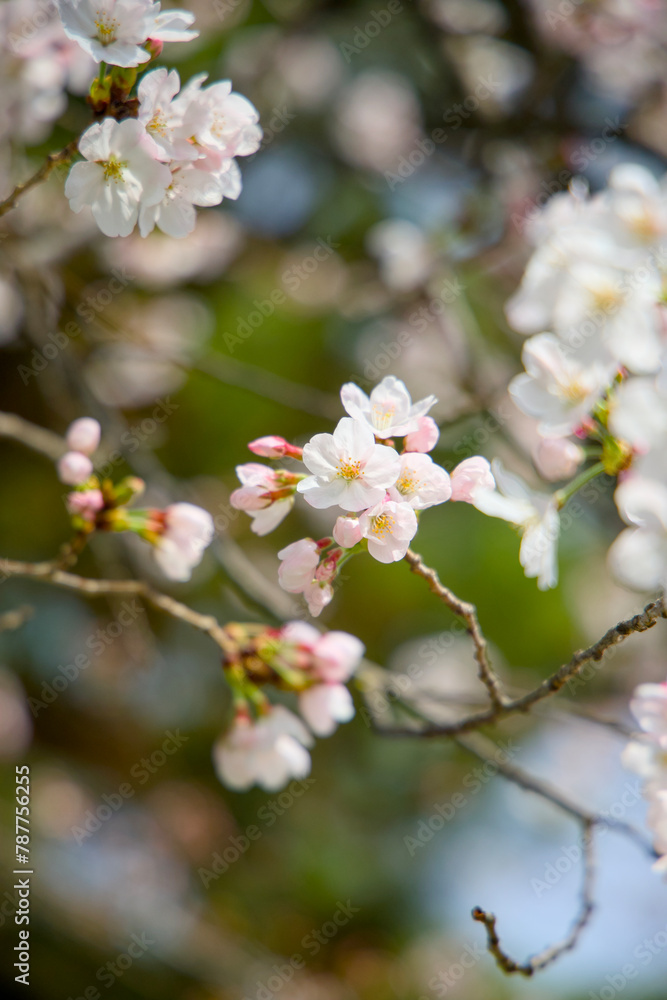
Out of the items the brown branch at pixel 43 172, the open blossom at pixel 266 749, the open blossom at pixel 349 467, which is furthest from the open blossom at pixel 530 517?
the brown branch at pixel 43 172

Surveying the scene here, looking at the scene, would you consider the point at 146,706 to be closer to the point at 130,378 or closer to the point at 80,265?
the point at 130,378

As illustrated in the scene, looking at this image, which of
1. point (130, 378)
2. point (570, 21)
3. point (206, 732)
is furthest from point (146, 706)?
point (570, 21)
